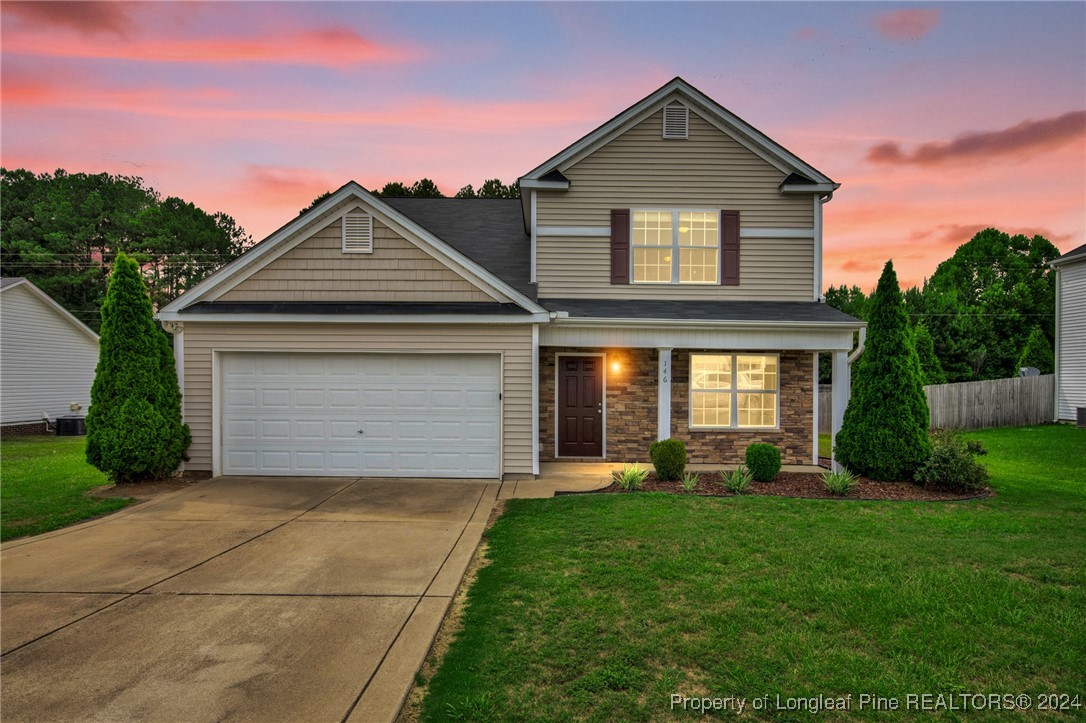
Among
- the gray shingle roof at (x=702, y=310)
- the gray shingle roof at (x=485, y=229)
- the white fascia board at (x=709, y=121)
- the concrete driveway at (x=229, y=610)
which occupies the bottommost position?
the concrete driveway at (x=229, y=610)

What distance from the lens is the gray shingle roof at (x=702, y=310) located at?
1082 centimetres

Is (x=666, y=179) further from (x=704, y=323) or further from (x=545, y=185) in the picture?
(x=704, y=323)

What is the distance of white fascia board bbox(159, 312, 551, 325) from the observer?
971 centimetres

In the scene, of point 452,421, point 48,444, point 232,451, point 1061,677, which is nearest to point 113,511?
point 232,451

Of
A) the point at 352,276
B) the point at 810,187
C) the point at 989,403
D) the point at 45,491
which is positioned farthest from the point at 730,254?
the point at 989,403

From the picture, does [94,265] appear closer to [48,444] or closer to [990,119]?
[48,444]

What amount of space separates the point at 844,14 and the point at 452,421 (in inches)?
523

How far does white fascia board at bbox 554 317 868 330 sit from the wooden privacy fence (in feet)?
32.8

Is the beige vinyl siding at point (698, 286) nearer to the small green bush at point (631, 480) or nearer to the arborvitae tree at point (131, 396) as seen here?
the small green bush at point (631, 480)

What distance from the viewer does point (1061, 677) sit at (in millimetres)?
3355

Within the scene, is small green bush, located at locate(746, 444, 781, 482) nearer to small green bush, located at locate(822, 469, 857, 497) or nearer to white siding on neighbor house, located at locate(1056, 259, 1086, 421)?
small green bush, located at locate(822, 469, 857, 497)

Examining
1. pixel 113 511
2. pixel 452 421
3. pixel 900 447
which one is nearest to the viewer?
pixel 113 511

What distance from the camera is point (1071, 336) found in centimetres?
1909

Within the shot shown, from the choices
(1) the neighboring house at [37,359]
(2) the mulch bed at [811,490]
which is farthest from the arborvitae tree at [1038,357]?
(1) the neighboring house at [37,359]
